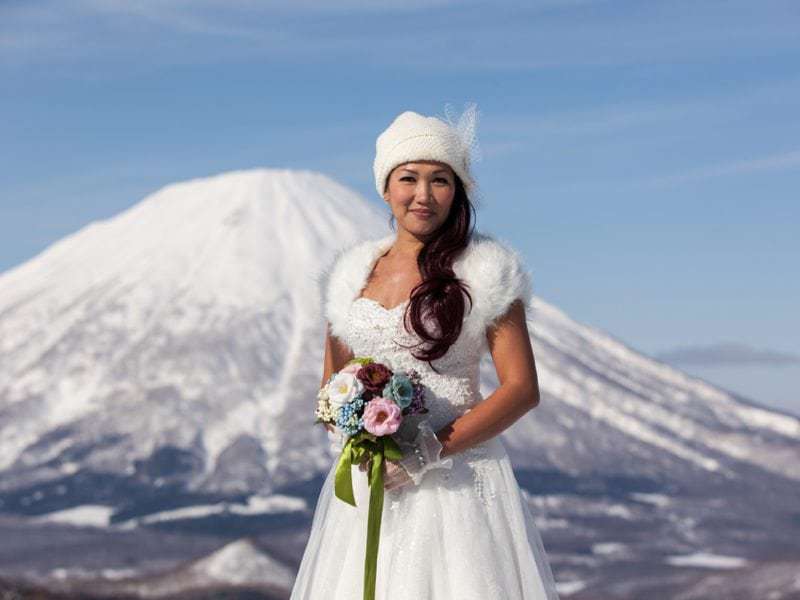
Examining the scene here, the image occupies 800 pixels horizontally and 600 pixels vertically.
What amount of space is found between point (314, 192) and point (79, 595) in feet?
146

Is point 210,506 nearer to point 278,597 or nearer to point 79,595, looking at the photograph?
point 79,595

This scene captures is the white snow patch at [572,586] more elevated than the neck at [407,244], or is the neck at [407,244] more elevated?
the white snow patch at [572,586]

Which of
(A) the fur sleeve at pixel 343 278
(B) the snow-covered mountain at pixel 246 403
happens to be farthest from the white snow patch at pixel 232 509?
(A) the fur sleeve at pixel 343 278

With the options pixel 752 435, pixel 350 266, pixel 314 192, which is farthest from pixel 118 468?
pixel 350 266

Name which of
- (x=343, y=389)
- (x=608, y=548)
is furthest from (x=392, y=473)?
(x=608, y=548)

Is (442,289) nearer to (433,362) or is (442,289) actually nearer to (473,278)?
(473,278)

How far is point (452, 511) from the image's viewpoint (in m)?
5.84

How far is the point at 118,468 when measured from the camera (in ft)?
252

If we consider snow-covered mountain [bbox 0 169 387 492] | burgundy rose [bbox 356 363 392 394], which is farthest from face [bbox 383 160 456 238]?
snow-covered mountain [bbox 0 169 387 492]

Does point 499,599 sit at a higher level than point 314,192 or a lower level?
lower

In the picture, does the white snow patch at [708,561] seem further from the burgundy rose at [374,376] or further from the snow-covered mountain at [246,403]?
the burgundy rose at [374,376]

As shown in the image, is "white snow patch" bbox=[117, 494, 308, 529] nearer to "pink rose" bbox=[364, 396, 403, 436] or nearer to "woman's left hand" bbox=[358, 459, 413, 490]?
"woman's left hand" bbox=[358, 459, 413, 490]

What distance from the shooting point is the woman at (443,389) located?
5.73m

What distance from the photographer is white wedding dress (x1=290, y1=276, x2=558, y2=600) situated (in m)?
5.76
